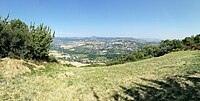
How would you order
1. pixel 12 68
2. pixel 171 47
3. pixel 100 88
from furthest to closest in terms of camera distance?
pixel 171 47
pixel 12 68
pixel 100 88

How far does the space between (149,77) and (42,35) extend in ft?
138

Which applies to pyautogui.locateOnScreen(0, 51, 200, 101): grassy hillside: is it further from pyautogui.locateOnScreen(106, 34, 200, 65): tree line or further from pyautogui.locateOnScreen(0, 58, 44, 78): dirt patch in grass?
pyautogui.locateOnScreen(106, 34, 200, 65): tree line

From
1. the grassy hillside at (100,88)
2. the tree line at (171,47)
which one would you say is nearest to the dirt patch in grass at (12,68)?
the grassy hillside at (100,88)

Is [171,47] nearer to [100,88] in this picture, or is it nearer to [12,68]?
[12,68]

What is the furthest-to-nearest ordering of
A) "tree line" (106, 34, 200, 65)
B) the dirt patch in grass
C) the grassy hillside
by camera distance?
"tree line" (106, 34, 200, 65)
the dirt patch in grass
the grassy hillside

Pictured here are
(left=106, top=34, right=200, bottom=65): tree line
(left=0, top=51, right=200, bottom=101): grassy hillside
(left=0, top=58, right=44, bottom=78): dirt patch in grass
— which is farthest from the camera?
(left=106, top=34, right=200, bottom=65): tree line

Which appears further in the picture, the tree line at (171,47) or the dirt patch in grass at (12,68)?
the tree line at (171,47)

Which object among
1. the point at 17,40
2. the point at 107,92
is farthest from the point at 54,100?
the point at 17,40

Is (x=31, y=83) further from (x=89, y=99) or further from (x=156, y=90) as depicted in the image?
(x=156, y=90)

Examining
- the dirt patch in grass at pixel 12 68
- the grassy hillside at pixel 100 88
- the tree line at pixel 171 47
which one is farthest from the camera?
the tree line at pixel 171 47

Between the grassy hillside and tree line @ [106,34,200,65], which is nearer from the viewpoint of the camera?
the grassy hillside

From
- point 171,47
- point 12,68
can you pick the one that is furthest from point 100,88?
point 171,47

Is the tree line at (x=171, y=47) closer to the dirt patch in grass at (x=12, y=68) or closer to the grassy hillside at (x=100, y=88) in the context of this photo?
the grassy hillside at (x=100, y=88)

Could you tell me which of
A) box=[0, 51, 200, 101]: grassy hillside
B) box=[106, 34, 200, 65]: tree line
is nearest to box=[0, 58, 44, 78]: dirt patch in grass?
box=[0, 51, 200, 101]: grassy hillside
